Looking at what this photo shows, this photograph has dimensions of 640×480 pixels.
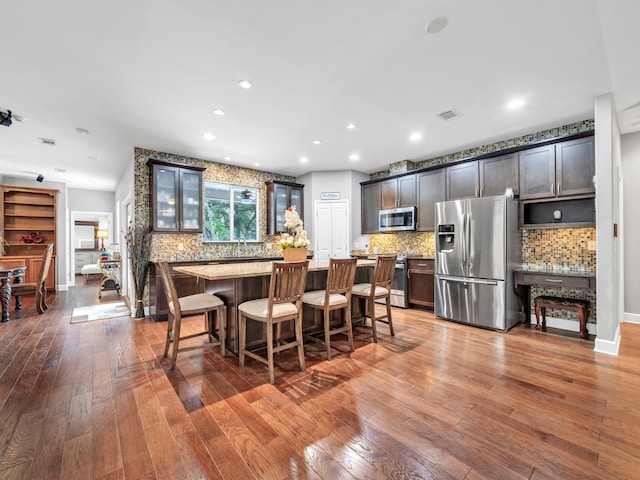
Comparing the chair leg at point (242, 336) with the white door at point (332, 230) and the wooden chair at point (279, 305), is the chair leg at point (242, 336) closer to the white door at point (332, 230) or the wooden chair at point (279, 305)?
the wooden chair at point (279, 305)

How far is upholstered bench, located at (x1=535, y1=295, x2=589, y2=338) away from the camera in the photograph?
3.55m

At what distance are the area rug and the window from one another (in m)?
1.88

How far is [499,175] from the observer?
→ 4328mm

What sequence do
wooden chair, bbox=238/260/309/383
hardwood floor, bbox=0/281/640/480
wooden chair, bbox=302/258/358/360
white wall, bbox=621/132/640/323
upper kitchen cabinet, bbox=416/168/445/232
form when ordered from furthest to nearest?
upper kitchen cabinet, bbox=416/168/445/232 → white wall, bbox=621/132/640/323 → wooden chair, bbox=302/258/358/360 → wooden chair, bbox=238/260/309/383 → hardwood floor, bbox=0/281/640/480

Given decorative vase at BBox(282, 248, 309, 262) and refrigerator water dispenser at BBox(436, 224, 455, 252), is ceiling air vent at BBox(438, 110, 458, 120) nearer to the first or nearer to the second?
refrigerator water dispenser at BBox(436, 224, 455, 252)

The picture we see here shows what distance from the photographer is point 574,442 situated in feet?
5.62

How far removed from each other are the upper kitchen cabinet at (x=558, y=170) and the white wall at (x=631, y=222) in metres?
1.33

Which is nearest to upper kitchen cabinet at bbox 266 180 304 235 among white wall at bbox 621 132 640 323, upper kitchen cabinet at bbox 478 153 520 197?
upper kitchen cabinet at bbox 478 153 520 197

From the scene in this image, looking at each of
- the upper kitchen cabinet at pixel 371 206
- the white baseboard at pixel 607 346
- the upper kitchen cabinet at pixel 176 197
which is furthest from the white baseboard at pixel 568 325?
the upper kitchen cabinet at pixel 176 197

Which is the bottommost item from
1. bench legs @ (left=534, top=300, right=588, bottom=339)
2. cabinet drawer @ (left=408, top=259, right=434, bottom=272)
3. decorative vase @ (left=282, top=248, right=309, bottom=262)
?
bench legs @ (left=534, top=300, right=588, bottom=339)

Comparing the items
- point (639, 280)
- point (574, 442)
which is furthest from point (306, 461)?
point (639, 280)

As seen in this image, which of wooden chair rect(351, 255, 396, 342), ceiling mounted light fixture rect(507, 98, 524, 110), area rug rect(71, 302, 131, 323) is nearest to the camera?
ceiling mounted light fixture rect(507, 98, 524, 110)

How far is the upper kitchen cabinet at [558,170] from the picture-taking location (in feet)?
11.8

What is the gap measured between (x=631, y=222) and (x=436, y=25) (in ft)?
14.6
